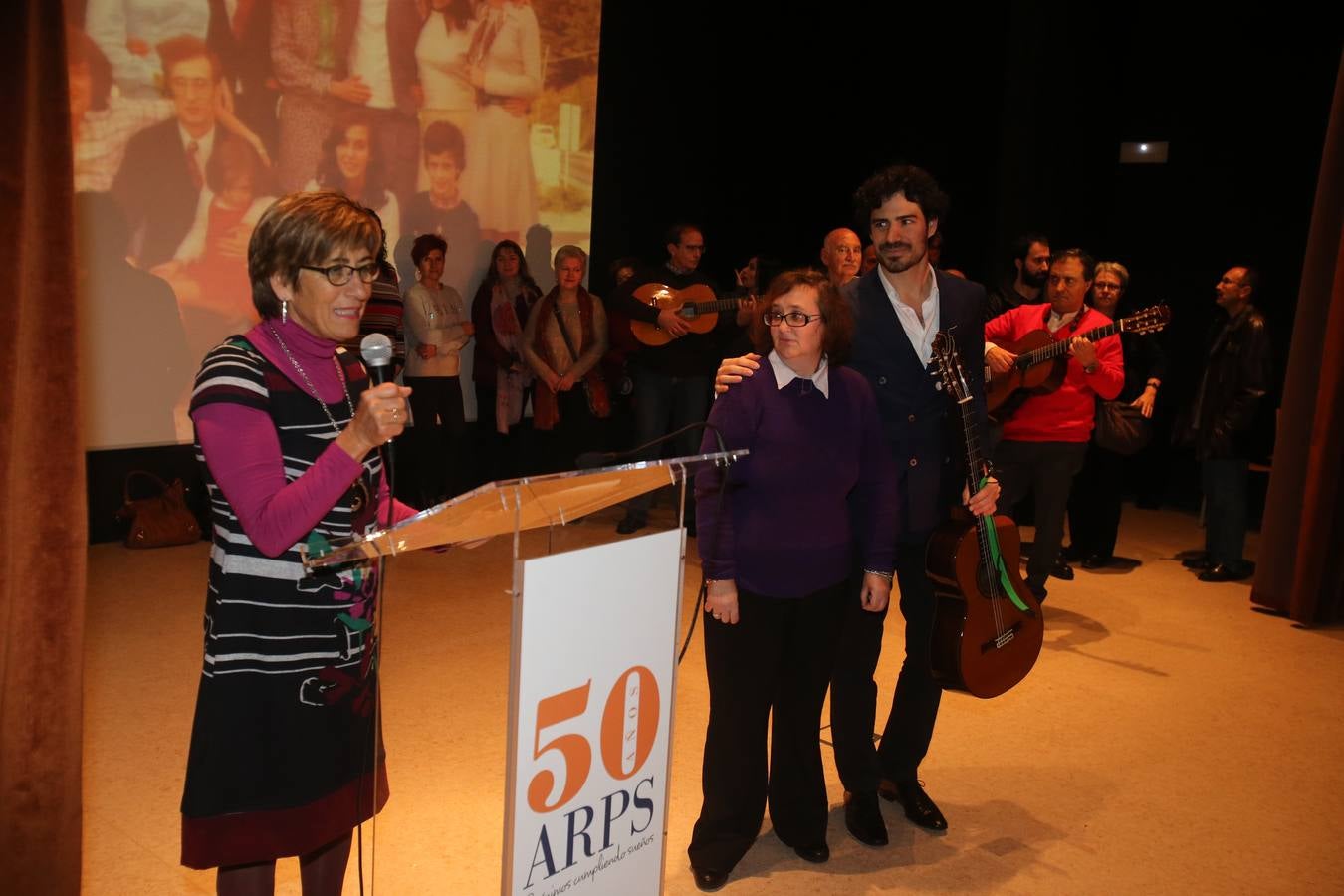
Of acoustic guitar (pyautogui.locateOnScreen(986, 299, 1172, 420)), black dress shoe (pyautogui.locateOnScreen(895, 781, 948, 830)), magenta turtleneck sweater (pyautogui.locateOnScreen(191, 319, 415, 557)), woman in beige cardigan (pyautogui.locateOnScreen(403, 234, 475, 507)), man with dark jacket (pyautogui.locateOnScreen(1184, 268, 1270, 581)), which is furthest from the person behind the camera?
woman in beige cardigan (pyautogui.locateOnScreen(403, 234, 475, 507))

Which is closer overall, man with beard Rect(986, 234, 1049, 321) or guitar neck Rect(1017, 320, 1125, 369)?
guitar neck Rect(1017, 320, 1125, 369)

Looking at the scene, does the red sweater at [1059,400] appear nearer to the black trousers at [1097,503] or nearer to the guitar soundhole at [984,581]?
the black trousers at [1097,503]

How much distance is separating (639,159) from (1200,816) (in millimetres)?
5994

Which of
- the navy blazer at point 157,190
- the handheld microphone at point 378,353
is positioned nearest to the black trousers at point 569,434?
the navy blazer at point 157,190

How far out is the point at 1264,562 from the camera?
6.04m

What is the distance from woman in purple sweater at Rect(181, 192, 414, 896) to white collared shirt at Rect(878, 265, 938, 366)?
1.70 metres

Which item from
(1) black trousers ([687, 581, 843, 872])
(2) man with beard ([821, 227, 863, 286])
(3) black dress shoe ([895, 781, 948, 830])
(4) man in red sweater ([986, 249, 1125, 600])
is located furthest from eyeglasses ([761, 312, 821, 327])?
(2) man with beard ([821, 227, 863, 286])

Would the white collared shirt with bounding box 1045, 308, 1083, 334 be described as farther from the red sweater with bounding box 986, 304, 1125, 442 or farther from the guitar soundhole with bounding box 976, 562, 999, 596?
the guitar soundhole with bounding box 976, 562, 999, 596

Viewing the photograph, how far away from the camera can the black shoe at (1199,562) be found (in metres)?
6.86

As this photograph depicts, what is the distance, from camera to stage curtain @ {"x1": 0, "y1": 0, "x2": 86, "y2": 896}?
2148 millimetres

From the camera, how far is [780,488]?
2906 mm

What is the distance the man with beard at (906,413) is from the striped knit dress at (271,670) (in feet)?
5.44

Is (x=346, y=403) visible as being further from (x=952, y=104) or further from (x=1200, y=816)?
(x=952, y=104)

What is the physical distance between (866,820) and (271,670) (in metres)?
2.04
